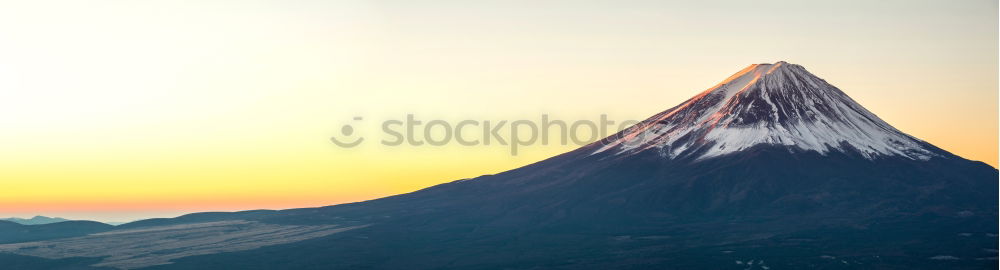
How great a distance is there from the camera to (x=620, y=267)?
651 feet

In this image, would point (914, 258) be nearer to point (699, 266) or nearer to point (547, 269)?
point (699, 266)

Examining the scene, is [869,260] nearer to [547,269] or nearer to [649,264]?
[649,264]

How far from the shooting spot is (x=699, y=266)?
19700 cm

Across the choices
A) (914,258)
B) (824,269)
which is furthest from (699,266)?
(914,258)

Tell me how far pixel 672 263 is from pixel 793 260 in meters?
18.6

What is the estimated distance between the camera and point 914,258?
198000 millimetres

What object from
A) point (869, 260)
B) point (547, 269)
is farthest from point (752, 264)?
point (547, 269)

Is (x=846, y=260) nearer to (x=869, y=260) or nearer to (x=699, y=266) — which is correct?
(x=869, y=260)

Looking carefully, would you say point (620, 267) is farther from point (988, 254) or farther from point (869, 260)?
point (988, 254)

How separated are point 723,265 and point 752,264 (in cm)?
446

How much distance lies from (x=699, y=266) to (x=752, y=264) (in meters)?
8.24

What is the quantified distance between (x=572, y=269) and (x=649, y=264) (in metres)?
11.9

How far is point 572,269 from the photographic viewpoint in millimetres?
199625

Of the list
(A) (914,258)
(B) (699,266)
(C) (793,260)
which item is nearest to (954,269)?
(A) (914,258)
